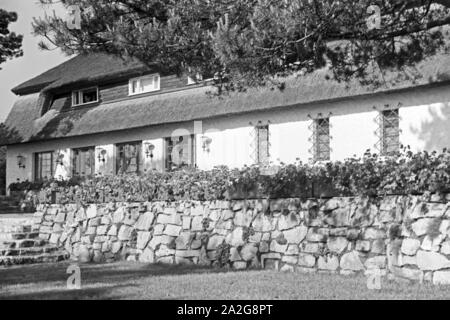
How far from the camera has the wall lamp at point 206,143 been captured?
19.0 metres

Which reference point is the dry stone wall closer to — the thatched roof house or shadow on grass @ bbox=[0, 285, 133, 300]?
shadow on grass @ bbox=[0, 285, 133, 300]

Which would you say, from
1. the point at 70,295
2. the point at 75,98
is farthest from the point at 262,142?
the point at 70,295

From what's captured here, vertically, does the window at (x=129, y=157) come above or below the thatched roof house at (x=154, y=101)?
below

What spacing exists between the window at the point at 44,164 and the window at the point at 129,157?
3474 millimetres

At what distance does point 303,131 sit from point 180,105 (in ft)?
13.8

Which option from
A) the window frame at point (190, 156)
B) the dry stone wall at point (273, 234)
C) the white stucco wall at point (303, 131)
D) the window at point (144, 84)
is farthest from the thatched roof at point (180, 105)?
the dry stone wall at point (273, 234)

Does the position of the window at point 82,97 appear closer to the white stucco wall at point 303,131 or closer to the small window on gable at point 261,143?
the white stucco wall at point 303,131

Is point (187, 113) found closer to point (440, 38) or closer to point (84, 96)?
point (84, 96)

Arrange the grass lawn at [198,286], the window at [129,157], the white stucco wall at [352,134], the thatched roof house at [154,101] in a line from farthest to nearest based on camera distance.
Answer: the window at [129,157], the white stucco wall at [352,134], the thatched roof house at [154,101], the grass lawn at [198,286]

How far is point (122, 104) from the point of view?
21531 millimetres

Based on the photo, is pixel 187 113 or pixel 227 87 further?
pixel 187 113

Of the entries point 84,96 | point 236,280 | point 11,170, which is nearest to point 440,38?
point 236,280

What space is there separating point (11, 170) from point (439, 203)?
19.7m

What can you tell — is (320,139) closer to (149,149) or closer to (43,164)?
(149,149)
